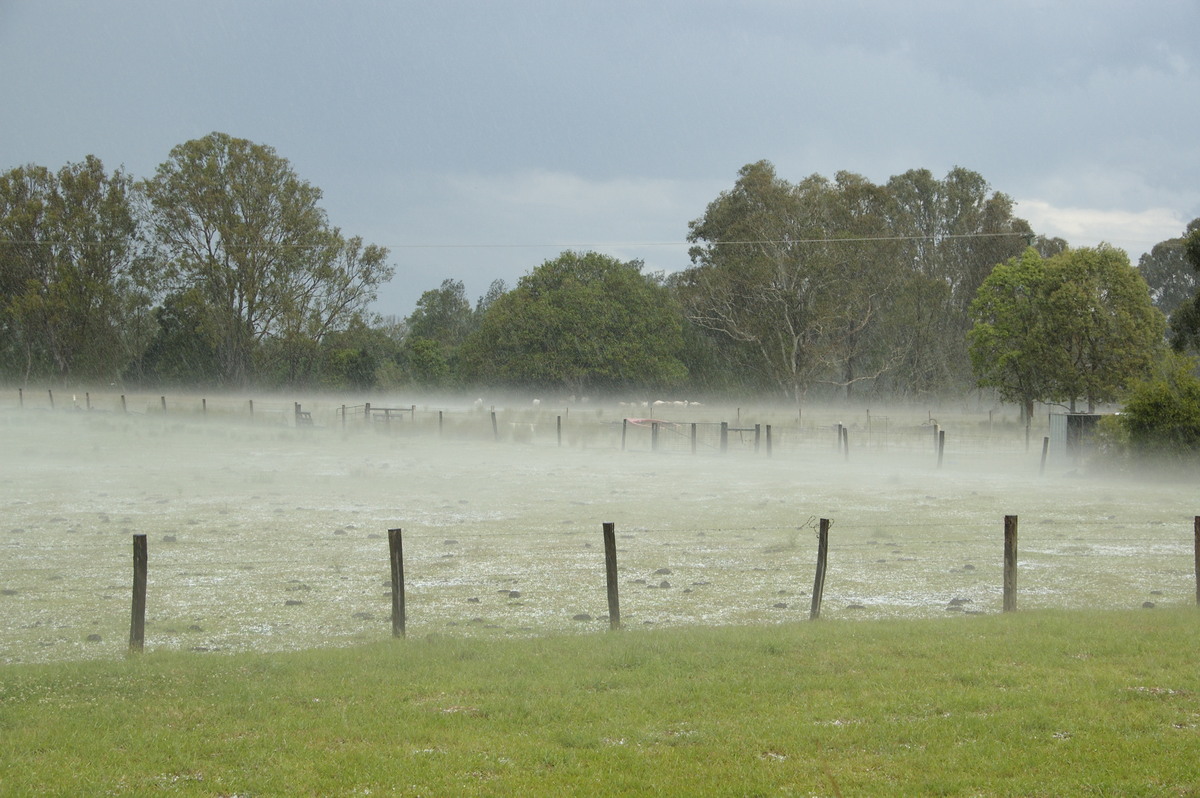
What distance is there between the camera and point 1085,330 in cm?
4888

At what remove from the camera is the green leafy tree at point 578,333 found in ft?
243

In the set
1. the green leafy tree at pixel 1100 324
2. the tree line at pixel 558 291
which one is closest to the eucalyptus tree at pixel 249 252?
the tree line at pixel 558 291

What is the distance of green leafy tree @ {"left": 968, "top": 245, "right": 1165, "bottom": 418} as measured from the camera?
48.2 meters

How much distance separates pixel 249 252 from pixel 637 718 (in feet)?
244

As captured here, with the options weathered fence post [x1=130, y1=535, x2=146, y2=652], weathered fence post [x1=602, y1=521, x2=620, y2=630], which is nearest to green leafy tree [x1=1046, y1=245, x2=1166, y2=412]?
weathered fence post [x1=602, y1=521, x2=620, y2=630]

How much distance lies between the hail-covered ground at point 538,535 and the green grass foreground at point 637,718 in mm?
1955

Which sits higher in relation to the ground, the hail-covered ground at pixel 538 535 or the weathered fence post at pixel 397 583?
the weathered fence post at pixel 397 583

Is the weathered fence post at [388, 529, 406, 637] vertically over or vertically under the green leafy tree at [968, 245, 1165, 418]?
under

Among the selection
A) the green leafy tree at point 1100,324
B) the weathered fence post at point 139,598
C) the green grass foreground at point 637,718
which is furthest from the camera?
the green leafy tree at point 1100,324

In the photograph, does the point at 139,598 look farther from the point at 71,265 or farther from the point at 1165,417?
the point at 71,265

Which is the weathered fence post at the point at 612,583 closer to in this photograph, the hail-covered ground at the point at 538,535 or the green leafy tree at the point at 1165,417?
the hail-covered ground at the point at 538,535

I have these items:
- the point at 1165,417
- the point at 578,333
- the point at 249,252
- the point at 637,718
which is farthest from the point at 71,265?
the point at 637,718

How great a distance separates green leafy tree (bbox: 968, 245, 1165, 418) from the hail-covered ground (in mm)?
4893

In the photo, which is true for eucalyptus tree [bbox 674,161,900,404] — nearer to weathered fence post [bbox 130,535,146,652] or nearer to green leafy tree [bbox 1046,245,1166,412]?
green leafy tree [bbox 1046,245,1166,412]
